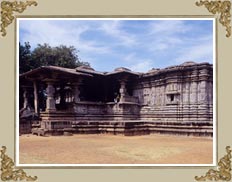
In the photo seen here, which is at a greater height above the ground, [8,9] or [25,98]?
[8,9]

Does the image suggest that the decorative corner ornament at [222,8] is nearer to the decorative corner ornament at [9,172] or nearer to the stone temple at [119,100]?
the stone temple at [119,100]

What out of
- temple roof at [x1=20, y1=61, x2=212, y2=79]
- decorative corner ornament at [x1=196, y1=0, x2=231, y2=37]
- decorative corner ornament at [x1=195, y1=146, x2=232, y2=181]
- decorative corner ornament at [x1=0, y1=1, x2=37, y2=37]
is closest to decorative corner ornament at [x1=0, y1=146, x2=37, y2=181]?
temple roof at [x1=20, y1=61, x2=212, y2=79]

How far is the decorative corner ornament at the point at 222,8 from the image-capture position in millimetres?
7227

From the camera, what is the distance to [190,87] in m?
10.6

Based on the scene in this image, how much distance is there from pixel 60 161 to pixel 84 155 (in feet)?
1.71

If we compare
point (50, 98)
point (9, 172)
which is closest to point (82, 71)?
point (50, 98)

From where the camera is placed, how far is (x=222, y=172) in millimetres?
7125

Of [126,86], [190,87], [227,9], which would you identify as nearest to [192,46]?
[227,9]

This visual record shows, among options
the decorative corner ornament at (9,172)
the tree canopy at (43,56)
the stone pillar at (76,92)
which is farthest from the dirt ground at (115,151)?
the stone pillar at (76,92)

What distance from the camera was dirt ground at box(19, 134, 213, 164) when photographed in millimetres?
7191

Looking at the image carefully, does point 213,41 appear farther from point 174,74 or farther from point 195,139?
point 174,74

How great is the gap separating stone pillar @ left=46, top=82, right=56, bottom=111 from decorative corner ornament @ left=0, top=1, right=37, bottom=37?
2968 mm

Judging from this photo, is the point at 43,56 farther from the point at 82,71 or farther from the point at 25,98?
the point at 82,71

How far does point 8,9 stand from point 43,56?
52.2 inches
